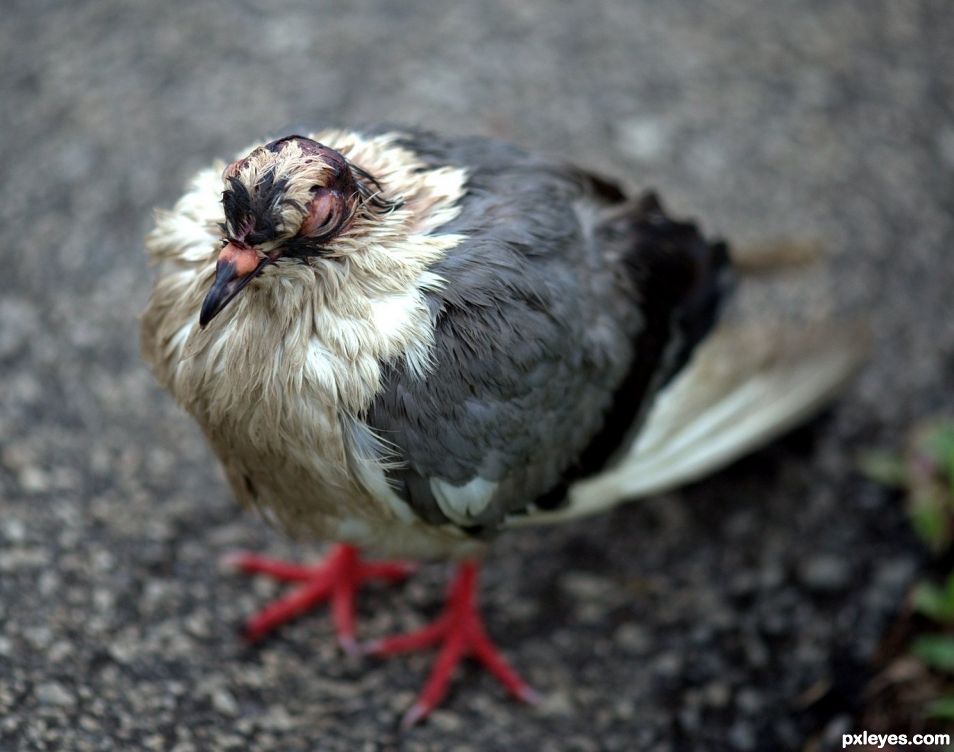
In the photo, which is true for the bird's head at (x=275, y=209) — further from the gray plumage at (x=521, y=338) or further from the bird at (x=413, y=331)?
the gray plumage at (x=521, y=338)

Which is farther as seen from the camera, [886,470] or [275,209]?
[886,470]

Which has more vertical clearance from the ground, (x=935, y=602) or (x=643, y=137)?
(x=643, y=137)

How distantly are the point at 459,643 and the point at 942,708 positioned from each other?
65.8 inches

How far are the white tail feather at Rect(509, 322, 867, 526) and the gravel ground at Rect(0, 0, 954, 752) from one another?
0.47 meters

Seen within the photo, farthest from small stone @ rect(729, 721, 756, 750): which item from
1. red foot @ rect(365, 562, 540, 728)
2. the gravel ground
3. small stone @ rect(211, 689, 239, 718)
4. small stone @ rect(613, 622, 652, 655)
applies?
small stone @ rect(211, 689, 239, 718)

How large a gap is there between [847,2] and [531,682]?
4.60 m

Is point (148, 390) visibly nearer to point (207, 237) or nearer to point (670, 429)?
point (207, 237)

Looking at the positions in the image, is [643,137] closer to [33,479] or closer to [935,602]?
[935,602]

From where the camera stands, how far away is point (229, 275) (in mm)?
2584

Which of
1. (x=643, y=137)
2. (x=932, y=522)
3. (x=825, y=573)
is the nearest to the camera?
(x=932, y=522)

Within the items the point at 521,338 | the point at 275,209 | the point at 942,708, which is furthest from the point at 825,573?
the point at 275,209

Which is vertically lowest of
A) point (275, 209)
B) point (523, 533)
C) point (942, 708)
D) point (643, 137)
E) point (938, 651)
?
point (942, 708)

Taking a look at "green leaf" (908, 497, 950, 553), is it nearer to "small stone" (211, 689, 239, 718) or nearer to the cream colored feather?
the cream colored feather

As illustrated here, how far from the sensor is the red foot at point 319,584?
149 inches
